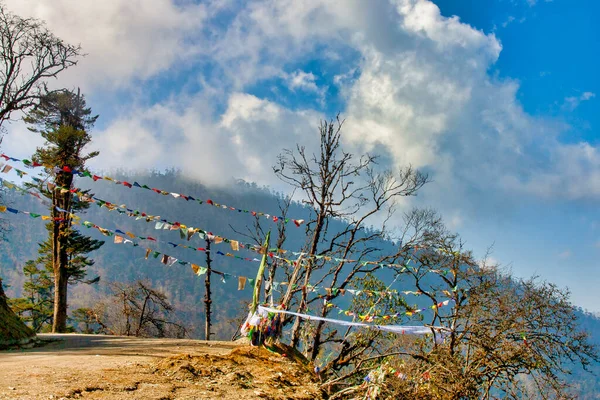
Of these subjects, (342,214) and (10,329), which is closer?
(10,329)

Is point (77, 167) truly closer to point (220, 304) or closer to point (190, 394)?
point (190, 394)

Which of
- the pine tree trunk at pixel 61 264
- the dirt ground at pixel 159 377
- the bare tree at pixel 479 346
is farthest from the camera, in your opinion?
the pine tree trunk at pixel 61 264

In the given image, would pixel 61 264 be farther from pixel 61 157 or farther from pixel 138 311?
pixel 138 311

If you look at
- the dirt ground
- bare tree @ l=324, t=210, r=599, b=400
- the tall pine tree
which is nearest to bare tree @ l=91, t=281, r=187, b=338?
the tall pine tree

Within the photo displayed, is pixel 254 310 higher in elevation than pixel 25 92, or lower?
lower

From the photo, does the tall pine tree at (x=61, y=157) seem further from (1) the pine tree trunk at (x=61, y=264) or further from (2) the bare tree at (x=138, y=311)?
(2) the bare tree at (x=138, y=311)

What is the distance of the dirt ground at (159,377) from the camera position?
462 cm

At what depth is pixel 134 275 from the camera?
165m

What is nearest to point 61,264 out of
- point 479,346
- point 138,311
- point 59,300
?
point 59,300

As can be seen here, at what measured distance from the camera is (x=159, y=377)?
5449mm

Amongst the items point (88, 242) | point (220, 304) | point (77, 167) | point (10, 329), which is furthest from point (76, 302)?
point (10, 329)

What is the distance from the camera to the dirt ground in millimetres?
4617

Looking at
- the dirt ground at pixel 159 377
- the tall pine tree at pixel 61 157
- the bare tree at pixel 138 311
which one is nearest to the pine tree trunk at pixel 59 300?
the tall pine tree at pixel 61 157

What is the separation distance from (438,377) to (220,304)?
166 metres
